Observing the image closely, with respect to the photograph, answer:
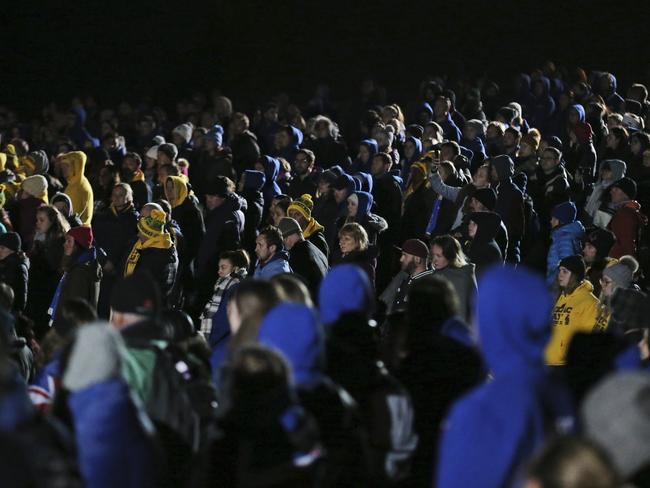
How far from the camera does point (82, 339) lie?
14.3ft

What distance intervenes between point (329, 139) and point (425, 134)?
60.0 inches

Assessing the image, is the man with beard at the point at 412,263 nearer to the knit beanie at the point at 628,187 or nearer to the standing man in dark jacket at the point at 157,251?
the standing man in dark jacket at the point at 157,251

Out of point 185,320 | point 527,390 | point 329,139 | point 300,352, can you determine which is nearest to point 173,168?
point 329,139

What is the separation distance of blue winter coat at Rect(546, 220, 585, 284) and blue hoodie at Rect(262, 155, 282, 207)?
4.01m

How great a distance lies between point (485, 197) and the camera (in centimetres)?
1139

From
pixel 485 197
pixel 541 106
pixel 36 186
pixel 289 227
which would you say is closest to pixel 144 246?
pixel 289 227

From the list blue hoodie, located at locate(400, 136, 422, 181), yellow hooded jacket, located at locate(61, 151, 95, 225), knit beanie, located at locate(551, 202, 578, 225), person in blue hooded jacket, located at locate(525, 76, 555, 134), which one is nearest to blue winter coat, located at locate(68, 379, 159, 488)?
knit beanie, located at locate(551, 202, 578, 225)

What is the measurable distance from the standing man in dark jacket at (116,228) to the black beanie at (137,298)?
17.5 ft

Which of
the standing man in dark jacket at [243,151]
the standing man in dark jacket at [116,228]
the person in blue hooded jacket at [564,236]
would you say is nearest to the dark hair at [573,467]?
the standing man in dark jacket at [116,228]

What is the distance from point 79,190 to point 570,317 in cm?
664

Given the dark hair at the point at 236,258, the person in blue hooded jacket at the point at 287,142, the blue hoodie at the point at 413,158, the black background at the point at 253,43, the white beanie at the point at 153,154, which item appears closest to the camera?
the dark hair at the point at 236,258

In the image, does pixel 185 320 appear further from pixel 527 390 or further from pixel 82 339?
pixel 527 390

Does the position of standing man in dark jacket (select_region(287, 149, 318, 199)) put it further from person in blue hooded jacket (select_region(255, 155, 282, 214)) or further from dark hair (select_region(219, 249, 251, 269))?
dark hair (select_region(219, 249, 251, 269))

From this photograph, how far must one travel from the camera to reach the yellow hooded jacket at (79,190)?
13666 mm
